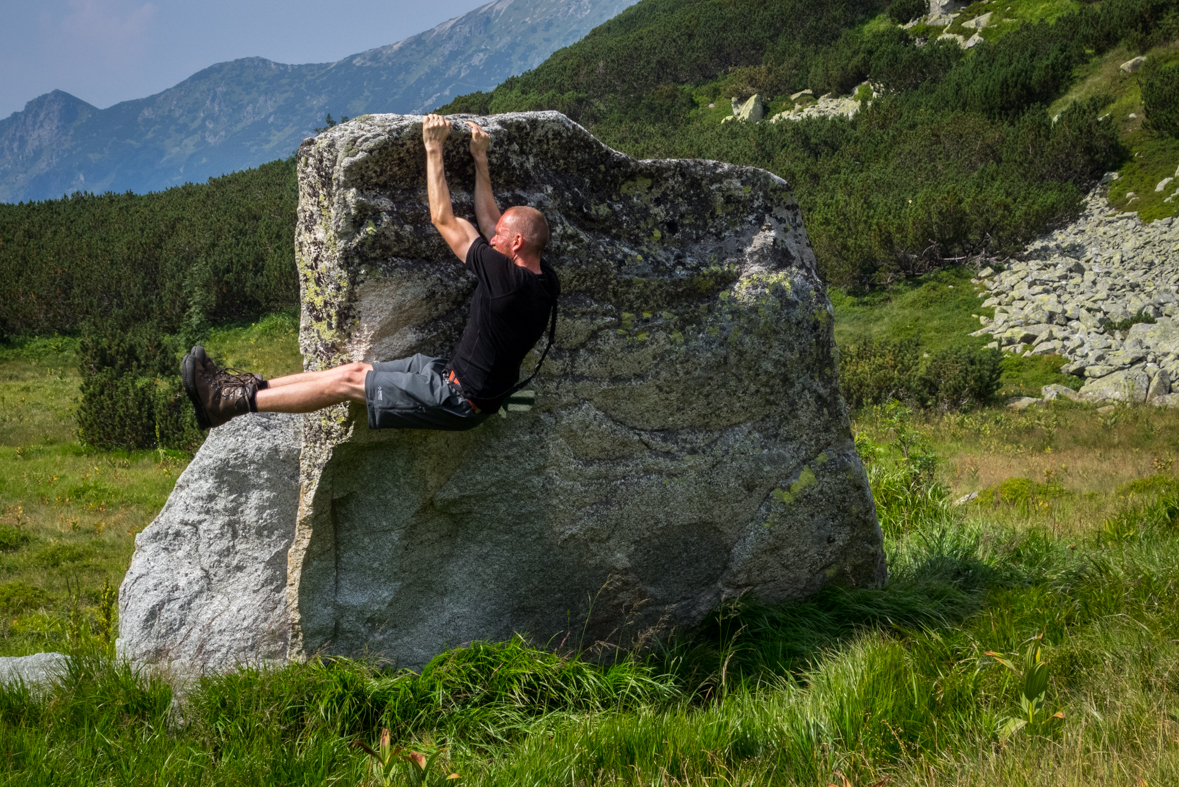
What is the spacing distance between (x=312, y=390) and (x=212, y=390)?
1.59 feet

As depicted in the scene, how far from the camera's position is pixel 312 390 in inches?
149

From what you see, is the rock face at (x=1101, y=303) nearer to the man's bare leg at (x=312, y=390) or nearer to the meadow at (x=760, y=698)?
the meadow at (x=760, y=698)

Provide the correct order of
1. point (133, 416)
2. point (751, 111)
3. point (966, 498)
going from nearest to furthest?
point (966, 498), point (133, 416), point (751, 111)

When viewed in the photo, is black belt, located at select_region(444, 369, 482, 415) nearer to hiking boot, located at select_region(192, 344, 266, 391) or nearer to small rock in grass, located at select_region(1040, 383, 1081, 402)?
hiking boot, located at select_region(192, 344, 266, 391)

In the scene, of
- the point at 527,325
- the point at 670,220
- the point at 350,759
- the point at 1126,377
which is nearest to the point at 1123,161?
the point at 1126,377

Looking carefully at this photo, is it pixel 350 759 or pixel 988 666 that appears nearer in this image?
pixel 350 759

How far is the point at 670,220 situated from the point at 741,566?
2232mm

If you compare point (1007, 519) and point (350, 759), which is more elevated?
point (350, 759)

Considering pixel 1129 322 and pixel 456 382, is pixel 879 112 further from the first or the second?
pixel 456 382

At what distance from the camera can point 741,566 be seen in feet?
15.9


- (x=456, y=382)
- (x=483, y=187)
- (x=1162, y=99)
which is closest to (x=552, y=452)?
(x=456, y=382)

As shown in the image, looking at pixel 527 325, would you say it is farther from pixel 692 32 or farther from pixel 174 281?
pixel 692 32

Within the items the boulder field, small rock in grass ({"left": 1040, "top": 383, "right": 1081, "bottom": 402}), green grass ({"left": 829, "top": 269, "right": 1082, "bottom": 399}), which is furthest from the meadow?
green grass ({"left": 829, "top": 269, "right": 1082, "bottom": 399})

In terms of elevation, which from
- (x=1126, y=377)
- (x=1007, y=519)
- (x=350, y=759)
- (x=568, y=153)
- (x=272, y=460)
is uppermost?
(x=568, y=153)
